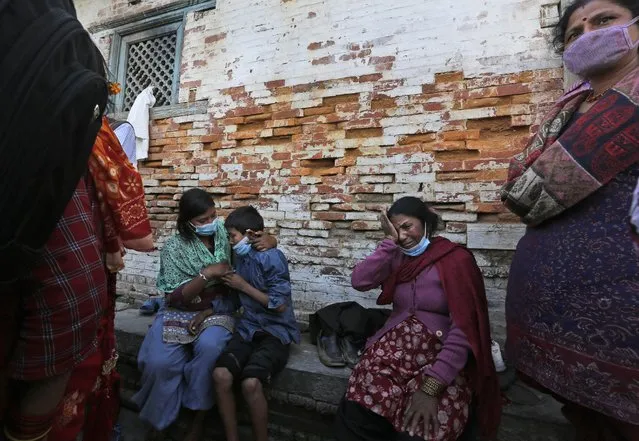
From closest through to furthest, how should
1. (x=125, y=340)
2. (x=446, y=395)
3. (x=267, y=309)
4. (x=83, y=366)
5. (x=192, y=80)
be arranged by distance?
1. (x=83, y=366)
2. (x=446, y=395)
3. (x=267, y=309)
4. (x=125, y=340)
5. (x=192, y=80)

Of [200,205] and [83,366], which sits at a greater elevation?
[200,205]

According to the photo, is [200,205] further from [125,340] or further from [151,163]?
[151,163]

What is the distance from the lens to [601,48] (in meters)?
1.50

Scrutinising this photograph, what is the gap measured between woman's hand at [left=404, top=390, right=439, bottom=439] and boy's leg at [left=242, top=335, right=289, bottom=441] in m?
0.87

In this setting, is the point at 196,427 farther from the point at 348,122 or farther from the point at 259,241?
the point at 348,122

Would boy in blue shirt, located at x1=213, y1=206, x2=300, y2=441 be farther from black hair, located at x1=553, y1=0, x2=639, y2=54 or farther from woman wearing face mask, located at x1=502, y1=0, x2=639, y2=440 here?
black hair, located at x1=553, y1=0, x2=639, y2=54

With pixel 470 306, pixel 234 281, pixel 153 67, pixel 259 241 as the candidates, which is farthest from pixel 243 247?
pixel 153 67

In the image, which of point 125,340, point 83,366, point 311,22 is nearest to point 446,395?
point 83,366

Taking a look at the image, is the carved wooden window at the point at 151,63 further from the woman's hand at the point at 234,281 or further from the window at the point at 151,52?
the woman's hand at the point at 234,281

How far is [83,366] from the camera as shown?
1.52 metres

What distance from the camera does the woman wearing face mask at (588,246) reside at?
4.02 feet

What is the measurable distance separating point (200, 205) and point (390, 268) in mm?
1321

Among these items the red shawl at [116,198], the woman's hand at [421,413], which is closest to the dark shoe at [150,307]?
the red shawl at [116,198]

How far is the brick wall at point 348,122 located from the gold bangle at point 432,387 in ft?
3.80
